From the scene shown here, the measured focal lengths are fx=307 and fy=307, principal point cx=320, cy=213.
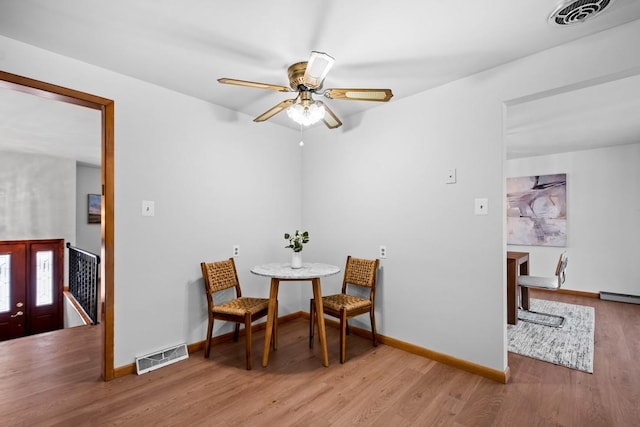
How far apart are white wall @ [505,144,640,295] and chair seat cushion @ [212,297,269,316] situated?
195 inches

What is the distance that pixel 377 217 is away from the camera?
3.05 m

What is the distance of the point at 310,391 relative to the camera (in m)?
2.16

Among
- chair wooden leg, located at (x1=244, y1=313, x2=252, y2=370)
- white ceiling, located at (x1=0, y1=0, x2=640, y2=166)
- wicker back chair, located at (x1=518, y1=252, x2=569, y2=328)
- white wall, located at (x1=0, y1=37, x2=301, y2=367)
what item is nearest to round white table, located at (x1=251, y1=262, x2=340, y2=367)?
chair wooden leg, located at (x1=244, y1=313, x2=252, y2=370)

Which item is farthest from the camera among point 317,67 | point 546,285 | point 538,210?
point 538,210

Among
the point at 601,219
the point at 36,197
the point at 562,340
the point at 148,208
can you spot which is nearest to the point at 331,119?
the point at 148,208

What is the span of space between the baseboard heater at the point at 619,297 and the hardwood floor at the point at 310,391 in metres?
2.30

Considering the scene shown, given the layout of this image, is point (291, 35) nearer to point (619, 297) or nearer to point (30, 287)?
point (619, 297)

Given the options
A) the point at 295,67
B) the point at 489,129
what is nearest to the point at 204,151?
the point at 295,67

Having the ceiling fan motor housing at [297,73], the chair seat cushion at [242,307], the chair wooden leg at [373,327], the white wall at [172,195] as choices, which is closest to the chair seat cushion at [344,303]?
the chair wooden leg at [373,327]

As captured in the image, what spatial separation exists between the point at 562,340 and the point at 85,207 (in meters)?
7.55

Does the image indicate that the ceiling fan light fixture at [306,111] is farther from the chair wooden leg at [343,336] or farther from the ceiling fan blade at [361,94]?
the chair wooden leg at [343,336]

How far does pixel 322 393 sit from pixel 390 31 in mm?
2394

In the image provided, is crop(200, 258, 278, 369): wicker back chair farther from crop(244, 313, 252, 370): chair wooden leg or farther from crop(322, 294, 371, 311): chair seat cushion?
crop(322, 294, 371, 311): chair seat cushion

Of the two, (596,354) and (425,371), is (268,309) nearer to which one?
(425,371)
